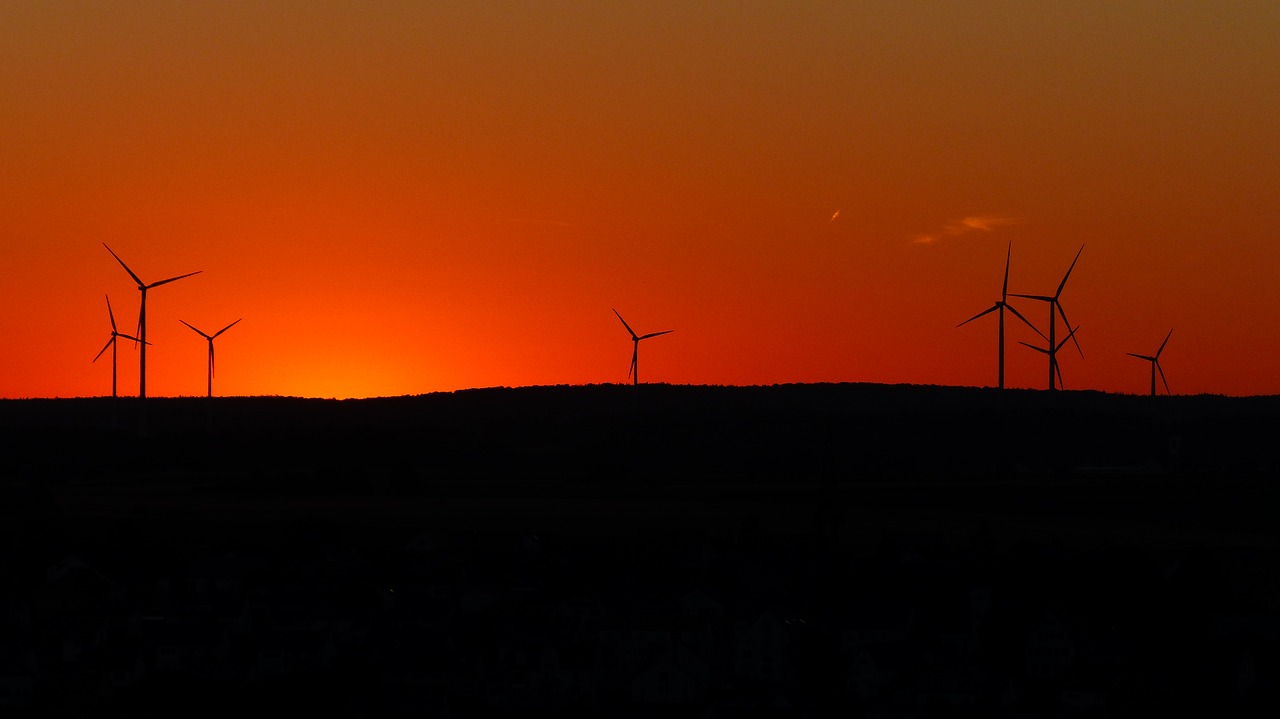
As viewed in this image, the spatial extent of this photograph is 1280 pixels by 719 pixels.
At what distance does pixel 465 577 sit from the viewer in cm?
10175

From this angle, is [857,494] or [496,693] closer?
[496,693]

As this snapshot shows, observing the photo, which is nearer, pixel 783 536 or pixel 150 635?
pixel 150 635

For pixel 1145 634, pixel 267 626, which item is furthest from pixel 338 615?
pixel 1145 634

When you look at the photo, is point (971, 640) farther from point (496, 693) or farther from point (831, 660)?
point (496, 693)

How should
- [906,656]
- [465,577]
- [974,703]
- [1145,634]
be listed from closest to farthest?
[974,703]
[906,656]
[1145,634]
[465,577]

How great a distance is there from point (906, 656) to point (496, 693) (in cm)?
1834

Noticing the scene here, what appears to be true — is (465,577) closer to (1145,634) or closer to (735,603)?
(735,603)

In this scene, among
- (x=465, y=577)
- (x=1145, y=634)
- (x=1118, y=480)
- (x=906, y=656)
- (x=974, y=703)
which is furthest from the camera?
(x=1118, y=480)

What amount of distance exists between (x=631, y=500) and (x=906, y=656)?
274 ft

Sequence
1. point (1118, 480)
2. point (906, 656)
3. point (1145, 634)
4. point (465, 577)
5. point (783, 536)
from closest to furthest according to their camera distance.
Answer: point (906, 656) < point (1145, 634) < point (465, 577) < point (783, 536) < point (1118, 480)

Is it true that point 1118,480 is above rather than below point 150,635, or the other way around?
above

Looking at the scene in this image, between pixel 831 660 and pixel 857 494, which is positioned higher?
pixel 857 494

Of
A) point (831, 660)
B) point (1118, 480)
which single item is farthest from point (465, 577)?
point (1118, 480)

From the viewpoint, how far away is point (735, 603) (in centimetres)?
9281
